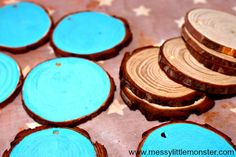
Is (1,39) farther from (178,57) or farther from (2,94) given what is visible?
(178,57)

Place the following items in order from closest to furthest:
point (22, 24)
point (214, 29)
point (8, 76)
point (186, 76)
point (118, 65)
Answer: point (186, 76), point (214, 29), point (8, 76), point (118, 65), point (22, 24)

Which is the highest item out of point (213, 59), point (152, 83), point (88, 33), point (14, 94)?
point (213, 59)

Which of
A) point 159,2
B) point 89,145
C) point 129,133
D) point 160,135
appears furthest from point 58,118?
point 159,2

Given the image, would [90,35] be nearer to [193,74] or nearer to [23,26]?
[23,26]

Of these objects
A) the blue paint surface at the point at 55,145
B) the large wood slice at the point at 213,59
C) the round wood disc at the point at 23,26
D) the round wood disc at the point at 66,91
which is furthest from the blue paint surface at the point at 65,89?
the large wood slice at the point at 213,59

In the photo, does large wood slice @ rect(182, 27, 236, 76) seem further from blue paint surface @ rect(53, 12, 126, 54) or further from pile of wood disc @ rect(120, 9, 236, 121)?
blue paint surface @ rect(53, 12, 126, 54)

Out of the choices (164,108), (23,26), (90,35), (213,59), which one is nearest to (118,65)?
(90,35)
